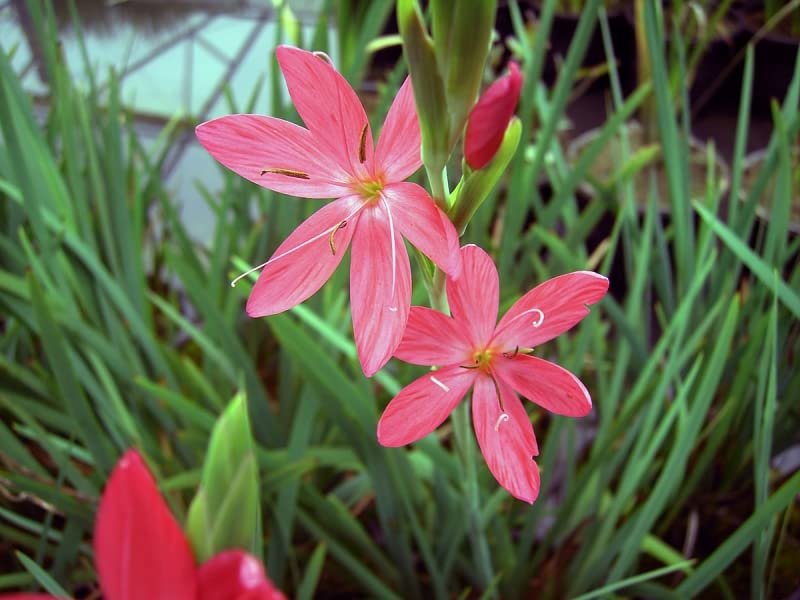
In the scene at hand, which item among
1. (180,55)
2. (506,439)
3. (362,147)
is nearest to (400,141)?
(362,147)

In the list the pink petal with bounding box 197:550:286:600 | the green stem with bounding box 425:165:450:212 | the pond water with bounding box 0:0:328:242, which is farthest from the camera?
the pond water with bounding box 0:0:328:242

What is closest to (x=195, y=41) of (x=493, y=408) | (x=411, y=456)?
(x=411, y=456)

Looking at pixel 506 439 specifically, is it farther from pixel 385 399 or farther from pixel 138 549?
pixel 385 399

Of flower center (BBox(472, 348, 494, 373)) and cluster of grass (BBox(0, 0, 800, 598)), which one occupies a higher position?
flower center (BBox(472, 348, 494, 373))

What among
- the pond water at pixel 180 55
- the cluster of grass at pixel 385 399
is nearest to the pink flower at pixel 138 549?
the cluster of grass at pixel 385 399

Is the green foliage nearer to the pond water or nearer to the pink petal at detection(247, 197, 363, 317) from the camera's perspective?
the pink petal at detection(247, 197, 363, 317)

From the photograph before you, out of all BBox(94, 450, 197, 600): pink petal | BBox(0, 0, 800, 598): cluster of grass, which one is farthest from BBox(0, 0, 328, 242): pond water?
BBox(94, 450, 197, 600): pink petal
